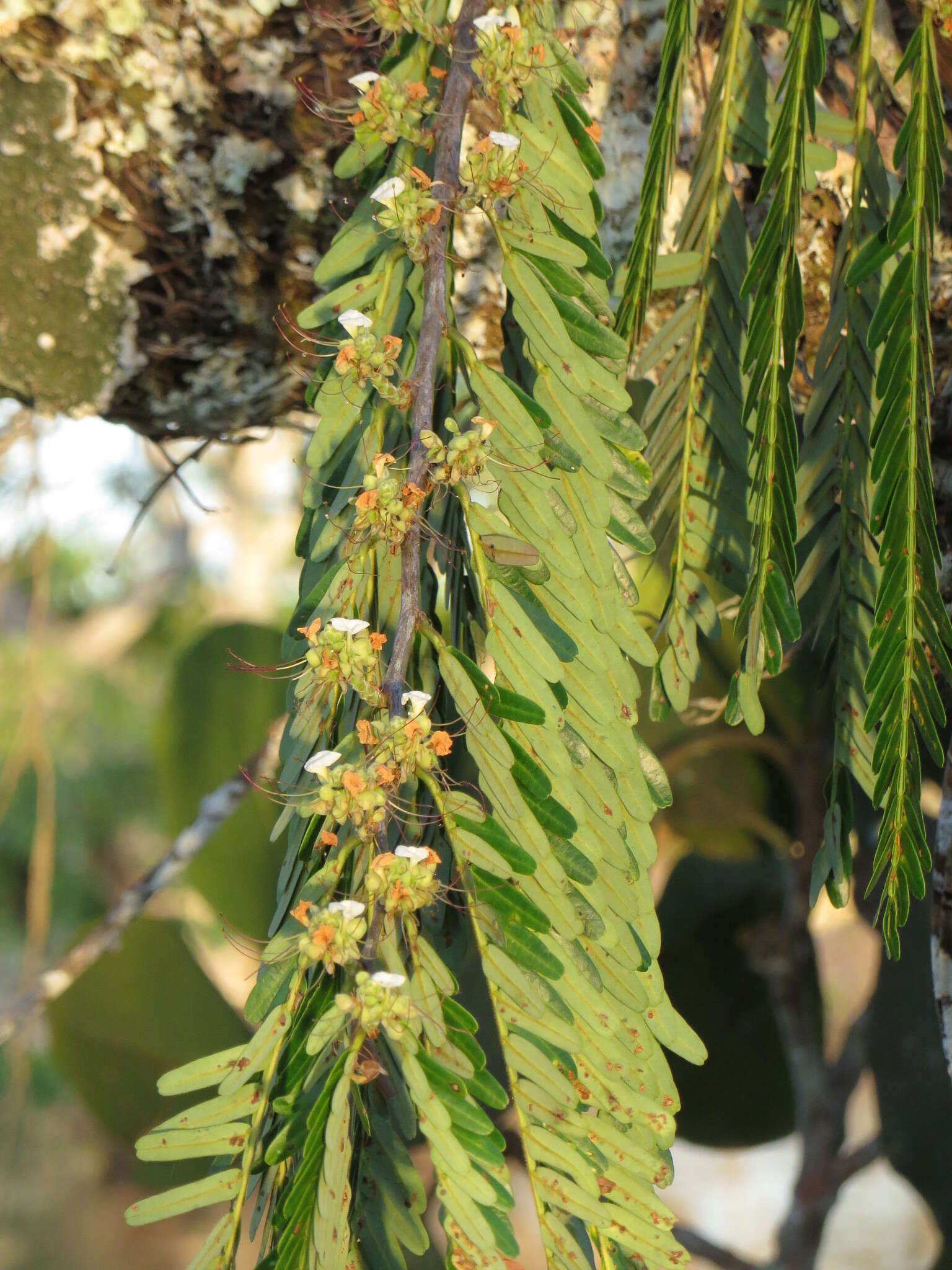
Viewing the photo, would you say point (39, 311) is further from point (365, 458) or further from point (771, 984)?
point (771, 984)

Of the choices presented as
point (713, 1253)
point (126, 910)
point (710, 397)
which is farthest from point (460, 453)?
point (713, 1253)

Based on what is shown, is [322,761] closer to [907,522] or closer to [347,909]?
[347,909]

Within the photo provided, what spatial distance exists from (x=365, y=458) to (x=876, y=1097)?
1.87 ft

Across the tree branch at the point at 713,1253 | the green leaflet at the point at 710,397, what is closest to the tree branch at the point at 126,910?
the green leaflet at the point at 710,397

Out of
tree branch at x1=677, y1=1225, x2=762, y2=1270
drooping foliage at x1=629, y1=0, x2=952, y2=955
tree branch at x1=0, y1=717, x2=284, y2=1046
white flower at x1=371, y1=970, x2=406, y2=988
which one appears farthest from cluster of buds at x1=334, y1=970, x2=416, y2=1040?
tree branch at x1=677, y1=1225, x2=762, y2=1270

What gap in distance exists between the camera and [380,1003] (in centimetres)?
17

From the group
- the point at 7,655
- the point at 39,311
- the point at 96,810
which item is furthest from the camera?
the point at 96,810

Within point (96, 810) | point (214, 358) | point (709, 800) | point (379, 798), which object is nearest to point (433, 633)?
point (379, 798)

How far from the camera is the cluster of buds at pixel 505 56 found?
0.69ft

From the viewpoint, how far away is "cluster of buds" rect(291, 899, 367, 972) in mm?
175

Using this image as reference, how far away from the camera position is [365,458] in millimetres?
213

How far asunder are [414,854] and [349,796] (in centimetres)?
2

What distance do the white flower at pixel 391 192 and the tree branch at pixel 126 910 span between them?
27 cm

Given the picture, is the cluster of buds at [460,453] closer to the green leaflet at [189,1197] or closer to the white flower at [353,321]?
the white flower at [353,321]
